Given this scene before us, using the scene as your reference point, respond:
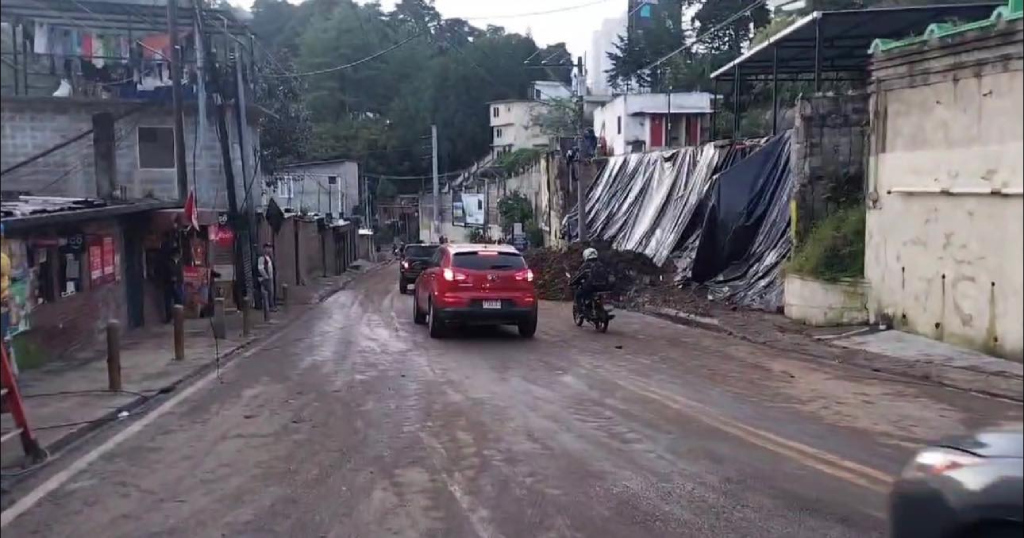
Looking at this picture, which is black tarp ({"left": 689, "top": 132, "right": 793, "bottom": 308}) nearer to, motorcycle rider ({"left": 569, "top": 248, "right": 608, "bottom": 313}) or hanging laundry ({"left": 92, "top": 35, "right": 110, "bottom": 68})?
motorcycle rider ({"left": 569, "top": 248, "right": 608, "bottom": 313})

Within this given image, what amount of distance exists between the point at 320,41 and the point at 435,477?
3819 centimetres

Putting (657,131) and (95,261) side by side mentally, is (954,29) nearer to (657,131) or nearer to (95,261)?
(95,261)

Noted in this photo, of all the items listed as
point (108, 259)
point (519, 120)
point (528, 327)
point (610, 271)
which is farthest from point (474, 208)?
point (528, 327)

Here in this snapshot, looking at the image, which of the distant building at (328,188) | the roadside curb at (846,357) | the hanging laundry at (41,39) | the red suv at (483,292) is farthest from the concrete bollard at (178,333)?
the distant building at (328,188)

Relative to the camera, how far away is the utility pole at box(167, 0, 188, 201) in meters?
13.2

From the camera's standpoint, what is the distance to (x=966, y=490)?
377cm

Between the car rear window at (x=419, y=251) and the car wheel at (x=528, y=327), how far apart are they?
15791 mm

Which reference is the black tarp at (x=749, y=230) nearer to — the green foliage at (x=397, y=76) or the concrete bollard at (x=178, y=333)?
the concrete bollard at (x=178, y=333)

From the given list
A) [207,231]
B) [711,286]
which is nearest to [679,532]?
[711,286]

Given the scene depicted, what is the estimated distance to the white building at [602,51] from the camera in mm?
89812

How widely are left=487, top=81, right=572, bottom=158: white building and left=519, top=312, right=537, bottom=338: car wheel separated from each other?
5827 cm

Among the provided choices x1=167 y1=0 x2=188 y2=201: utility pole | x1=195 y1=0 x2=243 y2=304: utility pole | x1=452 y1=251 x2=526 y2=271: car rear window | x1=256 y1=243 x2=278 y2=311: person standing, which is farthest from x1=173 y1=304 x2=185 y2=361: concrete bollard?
x1=256 y1=243 x2=278 y2=311: person standing

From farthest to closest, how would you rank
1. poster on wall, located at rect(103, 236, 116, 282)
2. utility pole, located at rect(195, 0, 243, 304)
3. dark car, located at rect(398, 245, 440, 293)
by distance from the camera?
dark car, located at rect(398, 245, 440, 293) → utility pole, located at rect(195, 0, 243, 304) → poster on wall, located at rect(103, 236, 116, 282)

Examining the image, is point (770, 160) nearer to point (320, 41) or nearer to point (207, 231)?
point (207, 231)
